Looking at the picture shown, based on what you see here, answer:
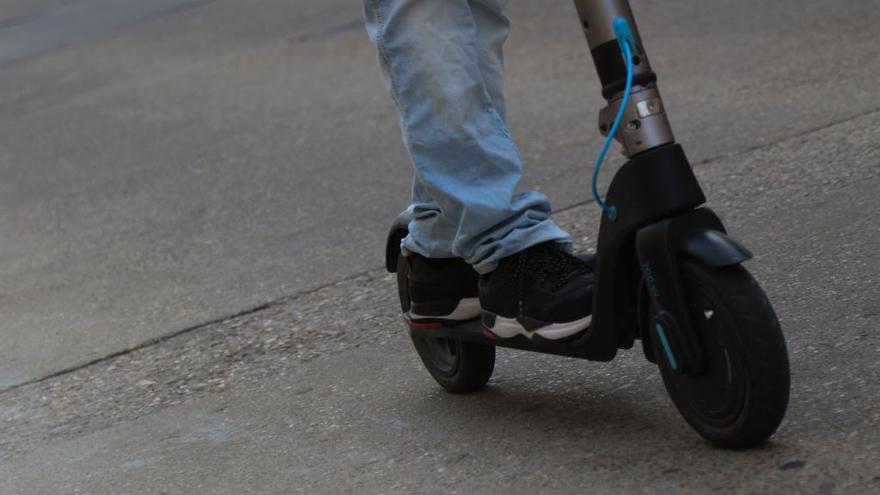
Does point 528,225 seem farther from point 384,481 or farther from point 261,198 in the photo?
point 261,198

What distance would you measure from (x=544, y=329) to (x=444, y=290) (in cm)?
35

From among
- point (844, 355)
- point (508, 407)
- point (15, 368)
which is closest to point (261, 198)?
point (15, 368)

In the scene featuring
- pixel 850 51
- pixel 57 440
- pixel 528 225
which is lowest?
pixel 850 51

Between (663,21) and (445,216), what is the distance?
559 centimetres

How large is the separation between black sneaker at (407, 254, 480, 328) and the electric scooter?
1.51ft

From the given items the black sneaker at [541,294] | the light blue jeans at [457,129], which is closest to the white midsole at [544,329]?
the black sneaker at [541,294]

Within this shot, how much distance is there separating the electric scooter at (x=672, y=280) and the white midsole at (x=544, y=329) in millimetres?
72

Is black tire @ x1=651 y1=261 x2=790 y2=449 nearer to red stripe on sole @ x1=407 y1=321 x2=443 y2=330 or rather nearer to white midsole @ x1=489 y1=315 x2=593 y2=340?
white midsole @ x1=489 y1=315 x2=593 y2=340

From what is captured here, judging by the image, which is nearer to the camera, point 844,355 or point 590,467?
point 590,467

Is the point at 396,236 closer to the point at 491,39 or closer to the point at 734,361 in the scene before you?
the point at 491,39

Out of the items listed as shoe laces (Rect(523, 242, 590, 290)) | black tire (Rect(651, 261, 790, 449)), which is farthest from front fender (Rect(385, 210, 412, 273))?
black tire (Rect(651, 261, 790, 449))

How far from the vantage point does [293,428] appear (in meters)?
3.42

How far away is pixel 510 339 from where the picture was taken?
122 inches

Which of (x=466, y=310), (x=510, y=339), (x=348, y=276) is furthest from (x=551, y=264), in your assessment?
(x=348, y=276)
